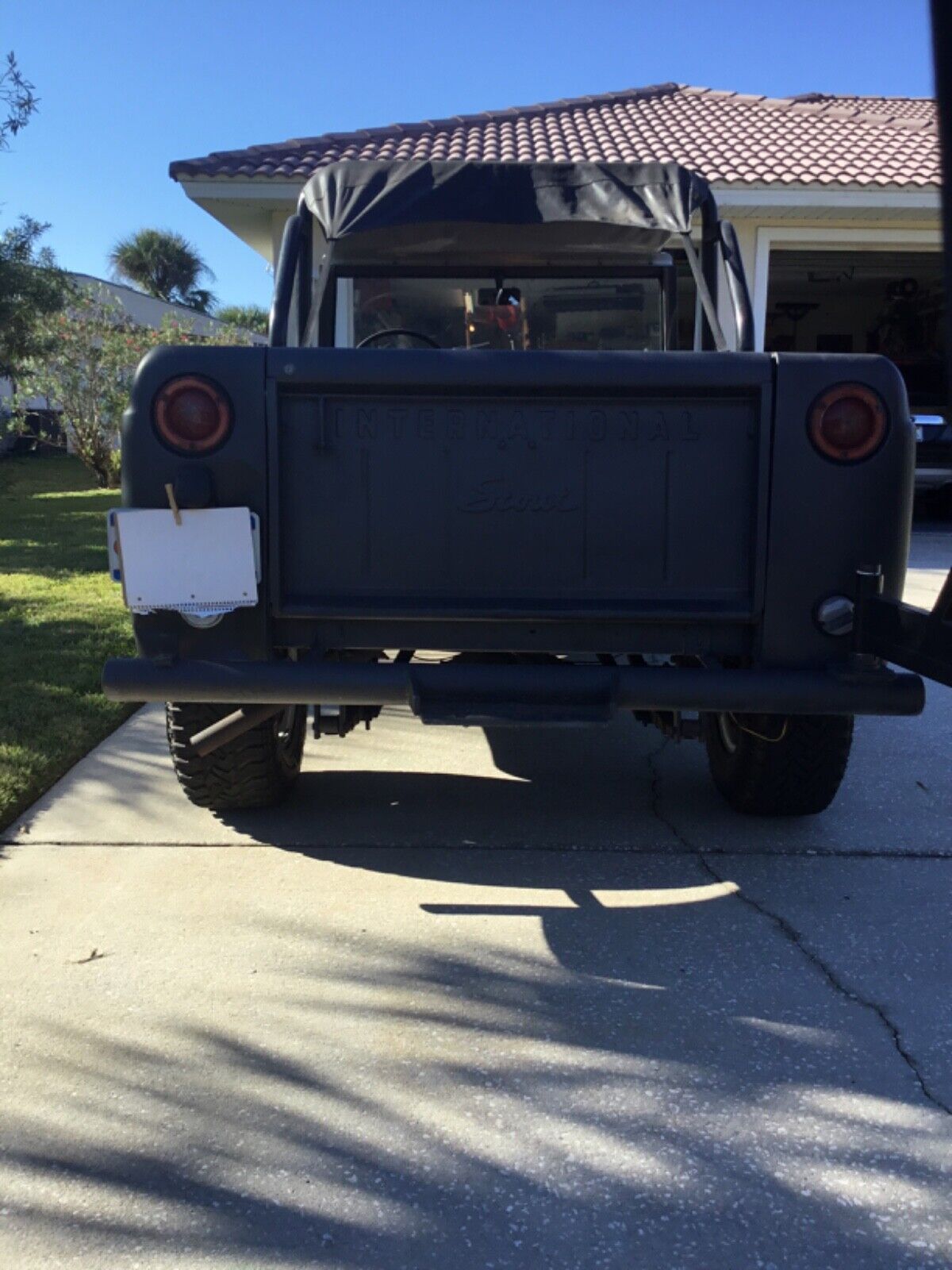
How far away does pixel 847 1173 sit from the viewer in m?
2.30

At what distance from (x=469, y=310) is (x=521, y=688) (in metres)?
2.27

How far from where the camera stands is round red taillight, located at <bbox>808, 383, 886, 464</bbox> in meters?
3.16

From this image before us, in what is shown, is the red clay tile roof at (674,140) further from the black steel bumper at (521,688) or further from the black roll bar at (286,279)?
the black steel bumper at (521,688)

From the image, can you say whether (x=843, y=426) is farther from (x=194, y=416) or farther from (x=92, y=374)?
(x=92, y=374)

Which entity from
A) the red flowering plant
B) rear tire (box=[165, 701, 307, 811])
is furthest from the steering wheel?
the red flowering plant

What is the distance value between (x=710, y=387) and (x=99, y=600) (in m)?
6.28

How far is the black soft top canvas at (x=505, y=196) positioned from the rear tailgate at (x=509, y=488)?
1430 millimetres

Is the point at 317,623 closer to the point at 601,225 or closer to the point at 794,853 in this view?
the point at 794,853

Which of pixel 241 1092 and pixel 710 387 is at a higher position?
pixel 710 387

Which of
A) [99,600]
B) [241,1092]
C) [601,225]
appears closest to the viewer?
[241,1092]

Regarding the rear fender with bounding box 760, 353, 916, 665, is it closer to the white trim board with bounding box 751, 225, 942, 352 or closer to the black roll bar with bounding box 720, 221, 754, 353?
the black roll bar with bounding box 720, 221, 754, 353

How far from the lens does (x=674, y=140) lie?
13266 mm

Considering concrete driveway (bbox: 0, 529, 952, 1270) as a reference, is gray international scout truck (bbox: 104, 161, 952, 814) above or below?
above

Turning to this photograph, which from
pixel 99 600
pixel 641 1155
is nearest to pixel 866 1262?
pixel 641 1155
